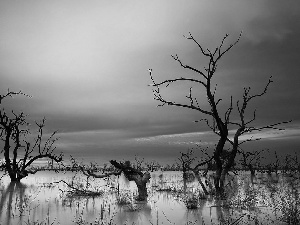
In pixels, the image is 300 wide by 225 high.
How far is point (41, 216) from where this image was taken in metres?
8.49

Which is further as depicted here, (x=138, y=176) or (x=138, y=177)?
(x=138, y=176)

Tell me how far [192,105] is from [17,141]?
19.4 metres

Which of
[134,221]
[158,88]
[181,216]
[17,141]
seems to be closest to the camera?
[134,221]

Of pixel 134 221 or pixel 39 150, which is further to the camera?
pixel 39 150

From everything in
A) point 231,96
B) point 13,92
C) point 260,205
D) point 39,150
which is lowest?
point 260,205

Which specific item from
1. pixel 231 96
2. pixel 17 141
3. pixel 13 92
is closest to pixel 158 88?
pixel 231 96

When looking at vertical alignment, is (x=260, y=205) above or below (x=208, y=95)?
below

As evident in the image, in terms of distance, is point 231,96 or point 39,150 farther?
point 39,150

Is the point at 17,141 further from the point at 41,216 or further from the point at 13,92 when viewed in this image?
the point at 41,216

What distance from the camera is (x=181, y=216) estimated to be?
878cm

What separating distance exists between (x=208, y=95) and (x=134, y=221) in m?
6.36

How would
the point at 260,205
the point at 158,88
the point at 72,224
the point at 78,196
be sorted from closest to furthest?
the point at 72,224 → the point at 260,205 → the point at 158,88 → the point at 78,196

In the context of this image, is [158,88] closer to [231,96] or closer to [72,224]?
[231,96]

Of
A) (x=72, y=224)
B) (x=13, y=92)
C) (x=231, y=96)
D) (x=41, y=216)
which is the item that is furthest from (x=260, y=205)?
(x=13, y=92)
